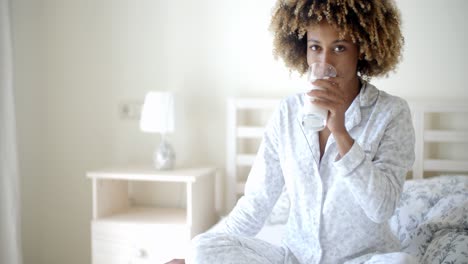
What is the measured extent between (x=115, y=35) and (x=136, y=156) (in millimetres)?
638

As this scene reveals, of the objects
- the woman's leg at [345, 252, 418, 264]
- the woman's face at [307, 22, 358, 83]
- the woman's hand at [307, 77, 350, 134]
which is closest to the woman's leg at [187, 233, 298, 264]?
the woman's leg at [345, 252, 418, 264]

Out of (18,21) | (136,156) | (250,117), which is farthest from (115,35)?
(250,117)

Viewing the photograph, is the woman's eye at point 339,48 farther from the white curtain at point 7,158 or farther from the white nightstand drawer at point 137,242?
the white curtain at point 7,158

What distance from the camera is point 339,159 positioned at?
41.6 inches

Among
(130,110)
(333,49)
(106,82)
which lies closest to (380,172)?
(333,49)

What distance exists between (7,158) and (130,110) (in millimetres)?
683

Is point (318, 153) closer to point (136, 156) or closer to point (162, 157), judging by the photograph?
point (162, 157)

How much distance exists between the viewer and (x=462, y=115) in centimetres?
208

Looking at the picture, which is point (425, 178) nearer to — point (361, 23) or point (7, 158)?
point (361, 23)

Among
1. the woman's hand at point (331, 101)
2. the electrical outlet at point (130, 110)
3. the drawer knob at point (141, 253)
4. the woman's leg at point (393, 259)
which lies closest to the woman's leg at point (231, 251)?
the woman's leg at point (393, 259)

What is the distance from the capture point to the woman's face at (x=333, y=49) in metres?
1.17

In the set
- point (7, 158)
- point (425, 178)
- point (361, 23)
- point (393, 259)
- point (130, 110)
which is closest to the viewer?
point (393, 259)

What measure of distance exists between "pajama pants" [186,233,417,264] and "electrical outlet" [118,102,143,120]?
4.71 ft

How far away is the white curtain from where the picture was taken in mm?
1993
